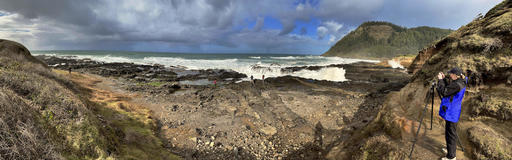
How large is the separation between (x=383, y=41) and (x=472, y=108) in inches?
5153

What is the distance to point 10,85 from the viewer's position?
12.3 feet

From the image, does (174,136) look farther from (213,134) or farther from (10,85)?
(10,85)

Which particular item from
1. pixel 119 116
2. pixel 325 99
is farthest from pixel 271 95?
pixel 119 116

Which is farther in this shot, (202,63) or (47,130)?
(202,63)

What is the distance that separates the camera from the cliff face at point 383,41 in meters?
100

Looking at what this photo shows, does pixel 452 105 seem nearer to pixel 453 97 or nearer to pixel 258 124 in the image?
pixel 453 97

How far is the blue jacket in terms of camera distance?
3.12 m

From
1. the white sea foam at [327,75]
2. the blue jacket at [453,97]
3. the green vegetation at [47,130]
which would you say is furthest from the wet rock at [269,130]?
the white sea foam at [327,75]

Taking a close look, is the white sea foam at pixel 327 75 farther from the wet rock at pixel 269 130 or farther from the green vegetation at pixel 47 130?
the green vegetation at pixel 47 130

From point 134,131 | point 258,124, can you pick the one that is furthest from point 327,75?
point 134,131

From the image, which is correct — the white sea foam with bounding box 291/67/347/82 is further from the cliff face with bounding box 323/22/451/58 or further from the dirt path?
the cliff face with bounding box 323/22/451/58

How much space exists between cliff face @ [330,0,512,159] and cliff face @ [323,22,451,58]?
10678 cm

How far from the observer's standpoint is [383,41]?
112 meters

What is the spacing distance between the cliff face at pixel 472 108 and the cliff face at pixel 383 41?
10678 centimetres
